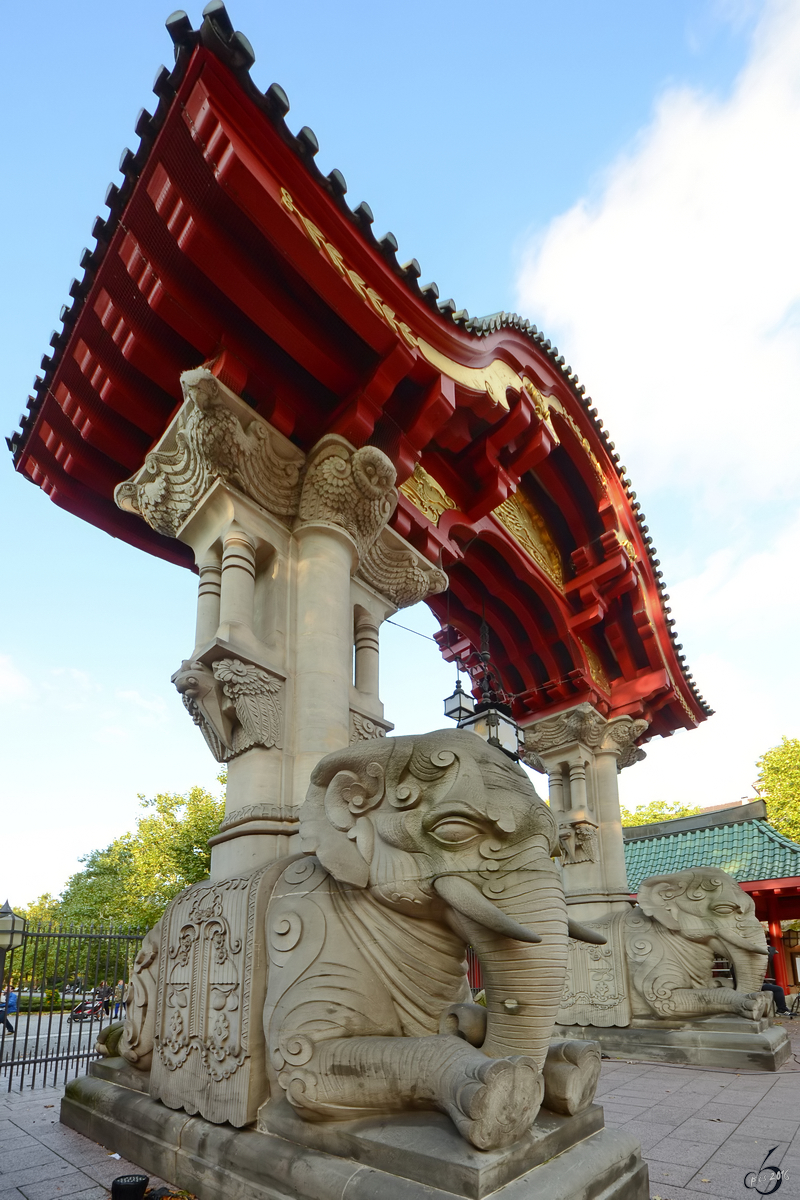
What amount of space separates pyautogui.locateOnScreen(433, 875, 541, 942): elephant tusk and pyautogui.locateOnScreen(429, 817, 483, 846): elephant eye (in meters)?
0.12

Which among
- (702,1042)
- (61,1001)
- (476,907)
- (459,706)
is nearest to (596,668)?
(459,706)

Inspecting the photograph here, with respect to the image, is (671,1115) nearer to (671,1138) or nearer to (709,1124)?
(709,1124)

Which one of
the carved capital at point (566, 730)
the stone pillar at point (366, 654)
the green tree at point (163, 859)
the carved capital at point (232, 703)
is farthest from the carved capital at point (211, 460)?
the green tree at point (163, 859)

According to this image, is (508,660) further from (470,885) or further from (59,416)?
(470,885)

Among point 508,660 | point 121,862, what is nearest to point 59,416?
point 508,660

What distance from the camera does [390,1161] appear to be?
6.81 feet

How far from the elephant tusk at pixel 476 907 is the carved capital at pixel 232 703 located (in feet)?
5.12

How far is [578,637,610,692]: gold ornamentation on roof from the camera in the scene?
28.4 feet

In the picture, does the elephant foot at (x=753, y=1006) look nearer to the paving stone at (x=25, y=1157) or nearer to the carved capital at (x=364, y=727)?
the carved capital at (x=364, y=727)

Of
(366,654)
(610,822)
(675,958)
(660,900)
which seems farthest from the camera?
(610,822)

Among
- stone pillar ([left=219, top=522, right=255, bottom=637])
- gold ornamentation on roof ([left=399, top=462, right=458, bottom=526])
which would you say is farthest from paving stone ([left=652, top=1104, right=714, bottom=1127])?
gold ornamentation on roof ([left=399, top=462, right=458, bottom=526])

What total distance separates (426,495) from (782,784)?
24179 millimetres

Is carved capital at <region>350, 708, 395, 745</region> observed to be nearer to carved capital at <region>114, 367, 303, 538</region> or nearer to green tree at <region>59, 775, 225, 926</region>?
carved capital at <region>114, 367, 303, 538</region>

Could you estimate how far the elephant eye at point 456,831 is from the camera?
2.42 meters
